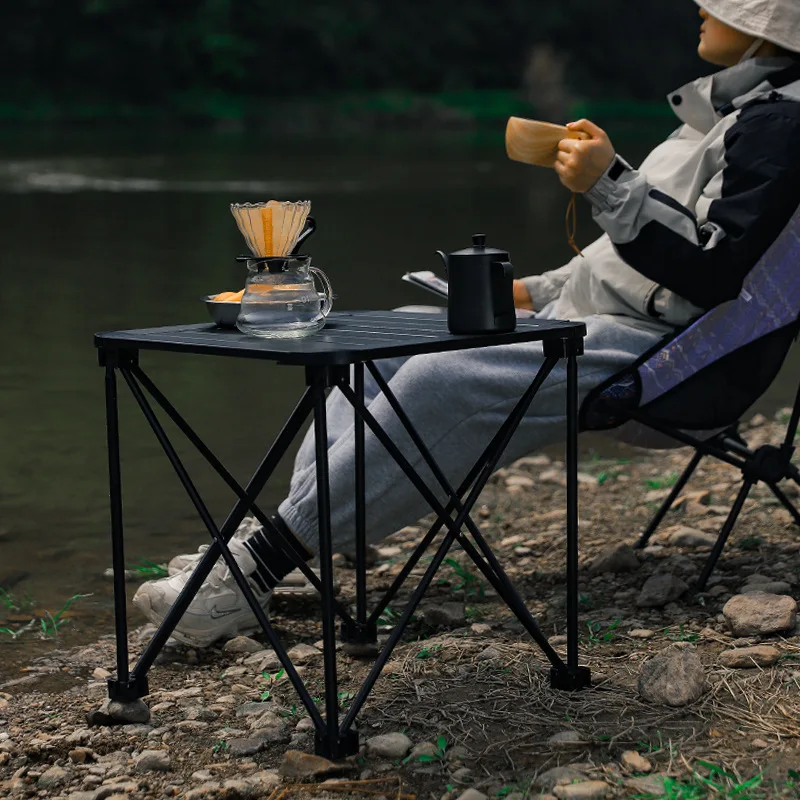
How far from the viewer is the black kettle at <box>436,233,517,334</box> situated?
237 centimetres

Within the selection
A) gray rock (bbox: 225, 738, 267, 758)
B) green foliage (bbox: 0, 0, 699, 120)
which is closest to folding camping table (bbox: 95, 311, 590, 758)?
gray rock (bbox: 225, 738, 267, 758)

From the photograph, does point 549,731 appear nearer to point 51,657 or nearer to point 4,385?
point 51,657

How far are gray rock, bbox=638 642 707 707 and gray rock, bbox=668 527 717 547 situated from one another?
108cm

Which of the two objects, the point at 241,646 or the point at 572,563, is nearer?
the point at 572,563

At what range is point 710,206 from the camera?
2902mm

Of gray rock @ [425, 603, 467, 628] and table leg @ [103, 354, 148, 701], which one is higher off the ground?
table leg @ [103, 354, 148, 701]

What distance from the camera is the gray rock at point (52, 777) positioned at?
2.29 m

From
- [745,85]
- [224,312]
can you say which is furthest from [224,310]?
[745,85]

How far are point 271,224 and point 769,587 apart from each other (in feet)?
4.47

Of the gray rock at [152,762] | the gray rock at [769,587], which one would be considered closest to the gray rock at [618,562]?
the gray rock at [769,587]

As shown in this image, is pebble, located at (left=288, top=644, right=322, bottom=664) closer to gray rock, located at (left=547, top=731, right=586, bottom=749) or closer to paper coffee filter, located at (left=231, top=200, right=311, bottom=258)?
gray rock, located at (left=547, top=731, right=586, bottom=749)

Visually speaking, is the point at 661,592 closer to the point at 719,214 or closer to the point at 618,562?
the point at 618,562

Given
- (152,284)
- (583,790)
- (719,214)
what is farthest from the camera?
(152,284)

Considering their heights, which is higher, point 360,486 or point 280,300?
point 280,300
